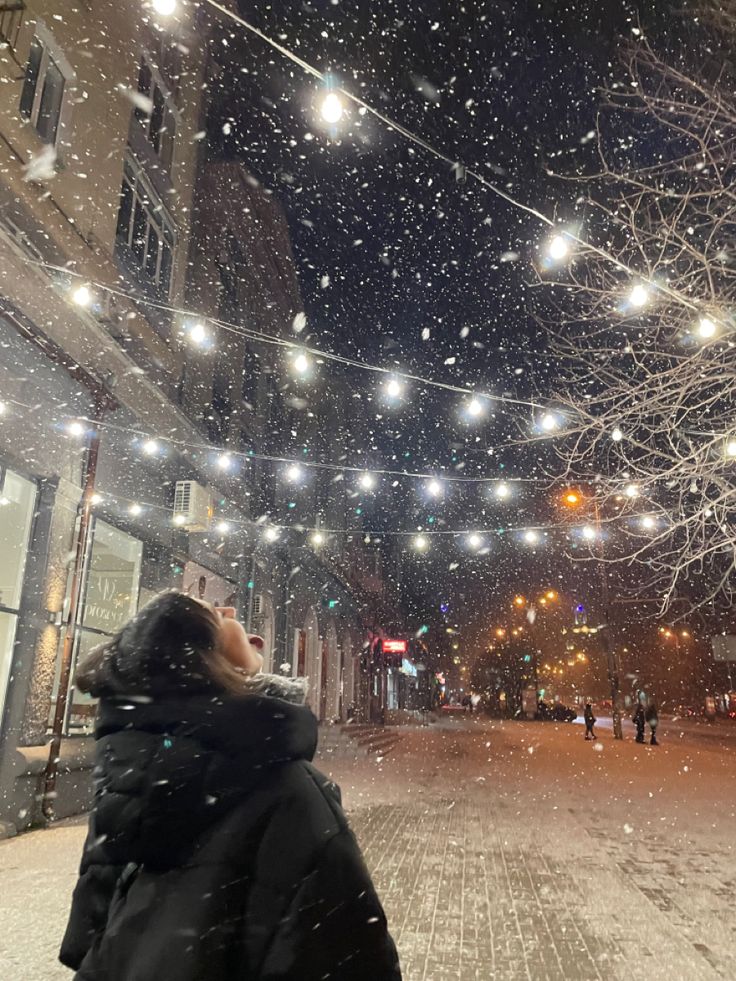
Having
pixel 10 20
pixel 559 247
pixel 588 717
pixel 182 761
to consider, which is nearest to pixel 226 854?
pixel 182 761

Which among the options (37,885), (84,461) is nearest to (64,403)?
(84,461)

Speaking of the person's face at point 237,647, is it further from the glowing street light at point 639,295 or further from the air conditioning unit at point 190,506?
the air conditioning unit at point 190,506

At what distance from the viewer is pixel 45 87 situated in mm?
9672

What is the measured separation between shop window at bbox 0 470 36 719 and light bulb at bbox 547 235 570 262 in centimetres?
726

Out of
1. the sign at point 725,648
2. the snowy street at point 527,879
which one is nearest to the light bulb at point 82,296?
the snowy street at point 527,879

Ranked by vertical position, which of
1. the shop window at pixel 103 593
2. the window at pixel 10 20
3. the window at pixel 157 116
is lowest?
the shop window at pixel 103 593

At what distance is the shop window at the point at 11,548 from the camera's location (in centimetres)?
848

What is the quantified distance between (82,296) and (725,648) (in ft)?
113

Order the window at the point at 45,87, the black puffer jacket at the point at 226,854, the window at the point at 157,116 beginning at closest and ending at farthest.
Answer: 1. the black puffer jacket at the point at 226,854
2. the window at the point at 45,87
3. the window at the point at 157,116

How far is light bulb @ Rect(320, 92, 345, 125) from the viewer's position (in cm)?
674

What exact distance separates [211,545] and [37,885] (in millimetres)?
9374

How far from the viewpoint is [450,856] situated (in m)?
7.27

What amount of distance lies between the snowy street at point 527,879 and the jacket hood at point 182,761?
3.46 metres

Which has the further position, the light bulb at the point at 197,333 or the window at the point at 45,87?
the light bulb at the point at 197,333
